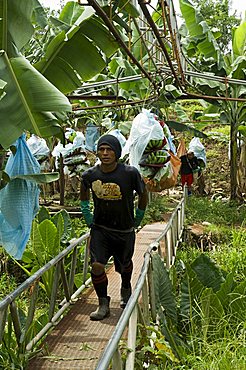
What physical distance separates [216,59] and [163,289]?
509cm

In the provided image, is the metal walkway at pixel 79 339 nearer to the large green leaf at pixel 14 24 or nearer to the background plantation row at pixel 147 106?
the background plantation row at pixel 147 106

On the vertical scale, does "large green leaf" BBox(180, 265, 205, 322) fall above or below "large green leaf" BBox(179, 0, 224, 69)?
below

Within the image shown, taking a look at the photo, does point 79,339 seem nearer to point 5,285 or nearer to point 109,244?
point 109,244

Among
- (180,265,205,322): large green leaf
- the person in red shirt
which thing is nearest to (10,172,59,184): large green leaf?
(180,265,205,322): large green leaf

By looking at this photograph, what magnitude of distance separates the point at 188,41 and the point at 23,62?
20.8 feet

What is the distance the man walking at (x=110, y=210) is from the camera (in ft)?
13.7

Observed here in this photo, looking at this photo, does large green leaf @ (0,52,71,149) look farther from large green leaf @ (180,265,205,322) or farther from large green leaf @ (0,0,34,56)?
large green leaf @ (180,265,205,322)

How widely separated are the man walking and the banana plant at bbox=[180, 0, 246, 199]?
336 centimetres

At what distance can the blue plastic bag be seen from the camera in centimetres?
344

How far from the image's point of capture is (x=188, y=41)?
28.8 ft

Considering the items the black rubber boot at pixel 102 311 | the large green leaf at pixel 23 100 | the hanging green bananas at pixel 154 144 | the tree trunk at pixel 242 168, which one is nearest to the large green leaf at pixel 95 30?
the large green leaf at pixel 23 100

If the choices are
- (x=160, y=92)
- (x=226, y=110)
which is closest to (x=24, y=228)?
(x=160, y=92)

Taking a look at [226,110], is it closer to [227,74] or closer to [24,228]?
[227,74]

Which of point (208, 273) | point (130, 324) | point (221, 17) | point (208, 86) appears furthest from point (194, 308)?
point (221, 17)
